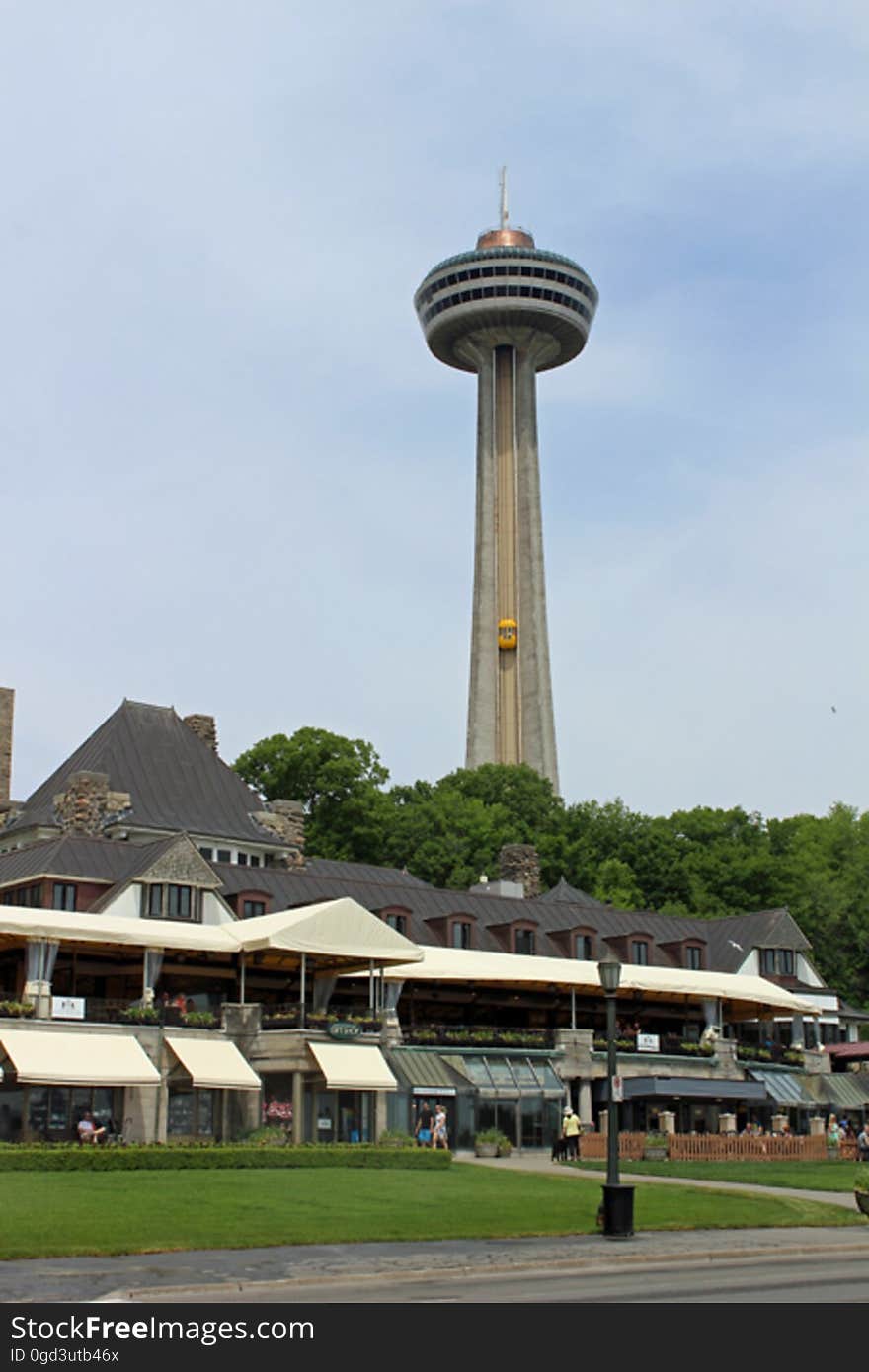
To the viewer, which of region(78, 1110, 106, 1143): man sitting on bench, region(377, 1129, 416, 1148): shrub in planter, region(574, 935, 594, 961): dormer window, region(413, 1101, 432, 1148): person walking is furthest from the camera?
region(574, 935, 594, 961): dormer window

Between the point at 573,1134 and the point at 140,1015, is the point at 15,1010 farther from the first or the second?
the point at 573,1134

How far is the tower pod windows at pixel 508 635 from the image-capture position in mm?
195125

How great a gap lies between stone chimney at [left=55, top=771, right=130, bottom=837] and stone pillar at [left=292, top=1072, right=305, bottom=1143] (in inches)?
967

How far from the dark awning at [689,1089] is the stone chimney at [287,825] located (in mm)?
21467

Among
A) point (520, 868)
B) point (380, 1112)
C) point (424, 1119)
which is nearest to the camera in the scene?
point (380, 1112)

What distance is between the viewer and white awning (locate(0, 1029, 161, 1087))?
52.8 m

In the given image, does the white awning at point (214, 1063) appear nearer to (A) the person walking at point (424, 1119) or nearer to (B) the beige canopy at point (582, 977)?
(A) the person walking at point (424, 1119)

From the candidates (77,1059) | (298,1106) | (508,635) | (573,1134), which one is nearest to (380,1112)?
(298,1106)

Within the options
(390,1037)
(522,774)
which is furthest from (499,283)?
(390,1037)

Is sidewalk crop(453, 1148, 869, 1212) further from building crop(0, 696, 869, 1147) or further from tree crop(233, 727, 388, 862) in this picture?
tree crop(233, 727, 388, 862)

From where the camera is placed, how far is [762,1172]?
4775 centimetres

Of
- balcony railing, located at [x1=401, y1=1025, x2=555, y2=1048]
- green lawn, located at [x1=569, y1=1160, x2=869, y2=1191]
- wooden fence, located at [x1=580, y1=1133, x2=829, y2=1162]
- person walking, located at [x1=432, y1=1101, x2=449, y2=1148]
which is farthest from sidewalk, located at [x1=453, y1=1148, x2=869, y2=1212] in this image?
balcony railing, located at [x1=401, y1=1025, x2=555, y2=1048]

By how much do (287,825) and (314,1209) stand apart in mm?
55411
